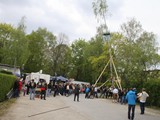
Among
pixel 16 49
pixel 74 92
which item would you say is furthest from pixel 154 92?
pixel 16 49

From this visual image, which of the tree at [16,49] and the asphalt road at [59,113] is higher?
the tree at [16,49]

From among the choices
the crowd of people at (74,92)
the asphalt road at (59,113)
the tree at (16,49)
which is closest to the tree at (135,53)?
the crowd of people at (74,92)

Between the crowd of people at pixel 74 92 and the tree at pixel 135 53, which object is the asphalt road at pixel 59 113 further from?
the tree at pixel 135 53

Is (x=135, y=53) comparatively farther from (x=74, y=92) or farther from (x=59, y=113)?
(x=59, y=113)

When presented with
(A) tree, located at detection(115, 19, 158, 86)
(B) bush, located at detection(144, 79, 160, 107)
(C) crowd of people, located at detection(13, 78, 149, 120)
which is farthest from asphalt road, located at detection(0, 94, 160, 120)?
(A) tree, located at detection(115, 19, 158, 86)

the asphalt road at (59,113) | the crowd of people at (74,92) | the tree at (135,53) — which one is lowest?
the asphalt road at (59,113)

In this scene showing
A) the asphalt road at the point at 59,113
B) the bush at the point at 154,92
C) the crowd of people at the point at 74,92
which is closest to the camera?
the asphalt road at the point at 59,113

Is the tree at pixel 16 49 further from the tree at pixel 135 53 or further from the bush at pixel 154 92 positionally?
the bush at pixel 154 92

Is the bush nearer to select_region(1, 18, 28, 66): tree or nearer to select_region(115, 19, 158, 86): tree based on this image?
select_region(115, 19, 158, 86): tree

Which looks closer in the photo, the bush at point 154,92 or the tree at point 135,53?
the bush at point 154,92

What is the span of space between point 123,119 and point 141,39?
28074 mm

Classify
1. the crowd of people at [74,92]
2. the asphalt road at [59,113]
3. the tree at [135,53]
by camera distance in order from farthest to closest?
the tree at [135,53] → the crowd of people at [74,92] → the asphalt road at [59,113]

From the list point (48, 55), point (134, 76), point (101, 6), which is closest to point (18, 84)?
point (134, 76)

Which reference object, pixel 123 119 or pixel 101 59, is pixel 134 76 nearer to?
pixel 101 59
